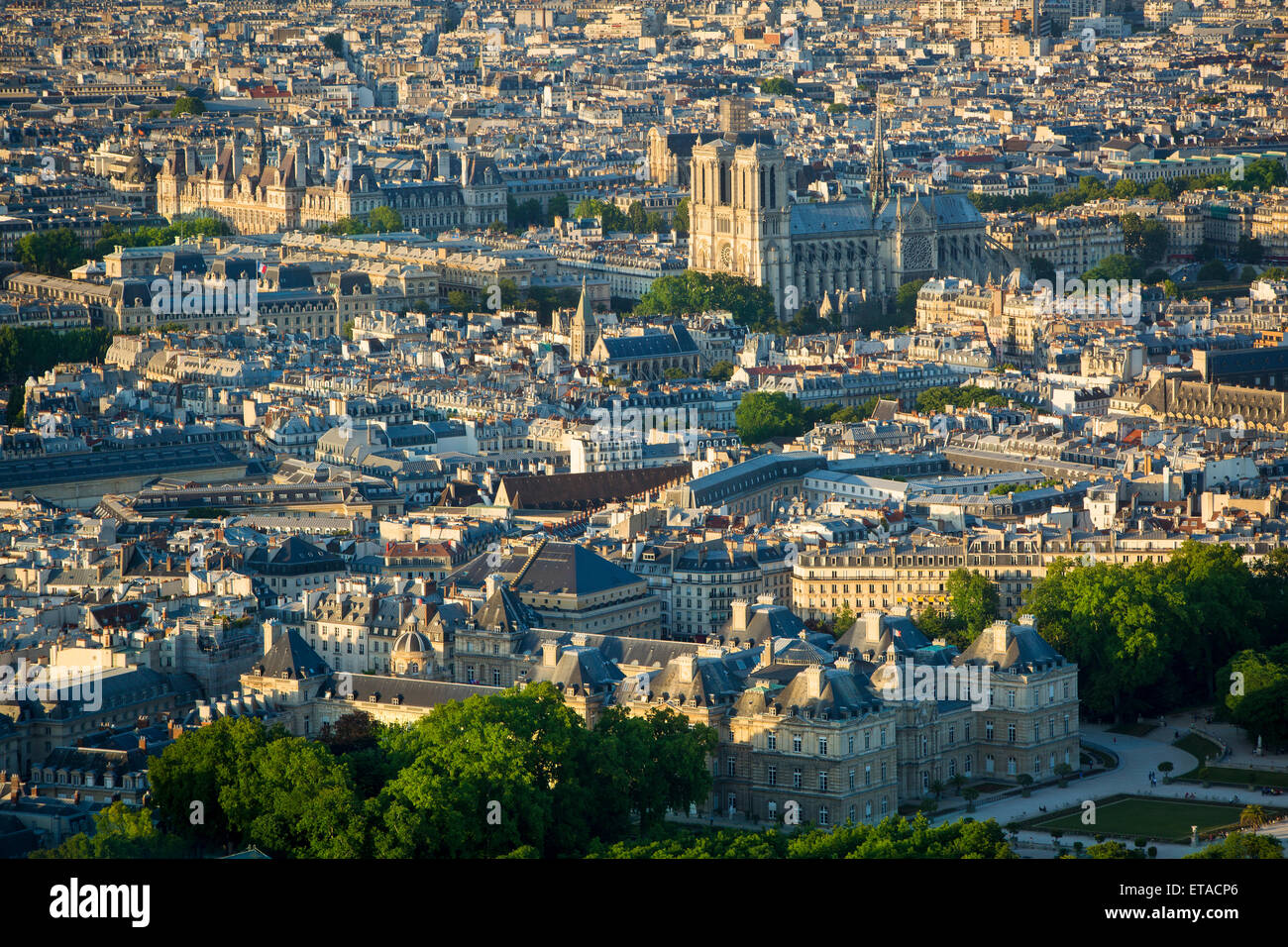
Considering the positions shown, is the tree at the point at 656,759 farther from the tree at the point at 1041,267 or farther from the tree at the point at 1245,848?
the tree at the point at 1041,267

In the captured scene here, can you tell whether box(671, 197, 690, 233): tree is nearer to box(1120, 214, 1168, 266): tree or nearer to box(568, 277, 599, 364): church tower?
box(1120, 214, 1168, 266): tree

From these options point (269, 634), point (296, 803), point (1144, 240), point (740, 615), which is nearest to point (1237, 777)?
point (740, 615)

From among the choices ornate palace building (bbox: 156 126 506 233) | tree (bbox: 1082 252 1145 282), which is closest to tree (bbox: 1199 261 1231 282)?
tree (bbox: 1082 252 1145 282)

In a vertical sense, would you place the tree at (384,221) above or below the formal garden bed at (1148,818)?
below

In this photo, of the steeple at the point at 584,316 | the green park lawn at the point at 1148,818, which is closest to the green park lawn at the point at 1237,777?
the green park lawn at the point at 1148,818

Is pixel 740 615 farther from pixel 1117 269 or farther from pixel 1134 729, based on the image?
pixel 1117 269

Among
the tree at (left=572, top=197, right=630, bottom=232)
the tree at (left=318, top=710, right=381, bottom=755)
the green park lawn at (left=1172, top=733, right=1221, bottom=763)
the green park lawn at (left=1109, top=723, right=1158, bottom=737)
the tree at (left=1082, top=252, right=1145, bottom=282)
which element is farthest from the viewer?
the tree at (left=572, top=197, right=630, bottom=232)
